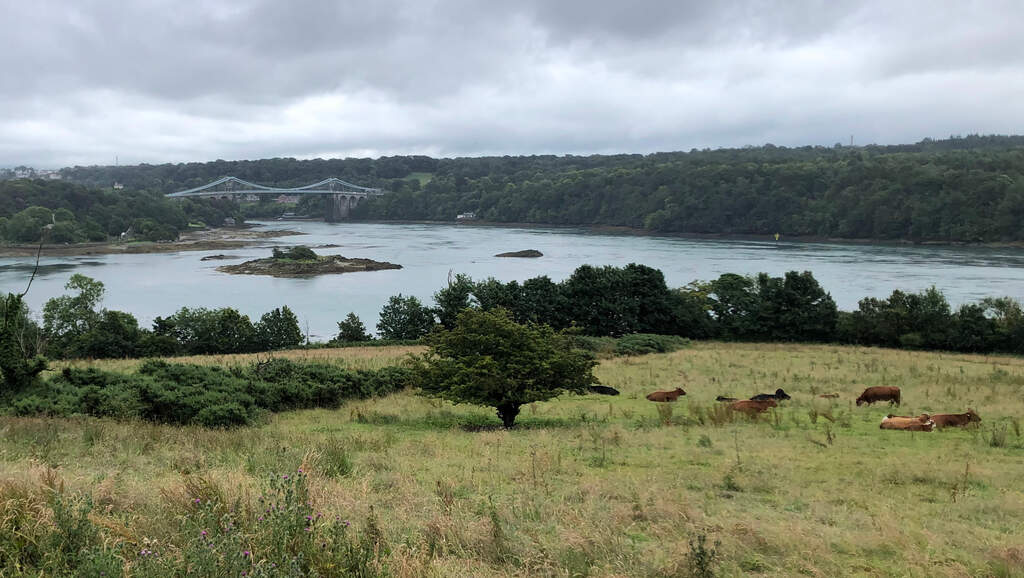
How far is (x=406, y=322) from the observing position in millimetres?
38812

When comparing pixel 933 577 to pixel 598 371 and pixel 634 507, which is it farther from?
pixel 598 371

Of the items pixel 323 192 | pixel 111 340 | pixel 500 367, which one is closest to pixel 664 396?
pixel 500 367

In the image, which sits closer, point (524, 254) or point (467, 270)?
point (467, 270)

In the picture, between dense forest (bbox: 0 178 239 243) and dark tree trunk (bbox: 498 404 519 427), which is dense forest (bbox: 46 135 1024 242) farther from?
dark tree trunk (bbox: 498 404 519 427)

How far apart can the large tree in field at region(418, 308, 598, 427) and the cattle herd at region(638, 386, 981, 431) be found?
11.3ft

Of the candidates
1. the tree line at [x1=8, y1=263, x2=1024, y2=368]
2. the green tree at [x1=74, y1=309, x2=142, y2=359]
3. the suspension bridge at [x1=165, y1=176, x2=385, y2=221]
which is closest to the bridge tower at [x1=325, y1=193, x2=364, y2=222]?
the suspension bridge at [x1=165, y1=176, x2=385, y2=221]

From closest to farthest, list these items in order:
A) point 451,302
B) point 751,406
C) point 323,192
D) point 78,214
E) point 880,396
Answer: point 751,406 < point 880,396 < point 451,302 < point 78,214 < point 323,192

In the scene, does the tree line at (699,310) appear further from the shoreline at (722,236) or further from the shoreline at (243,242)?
the shoreline at (243,242)

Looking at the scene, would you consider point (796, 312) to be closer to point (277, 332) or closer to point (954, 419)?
point (954, 419)

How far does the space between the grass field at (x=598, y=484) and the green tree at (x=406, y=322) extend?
23.3 meters

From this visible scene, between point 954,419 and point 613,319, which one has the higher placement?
point 954,419

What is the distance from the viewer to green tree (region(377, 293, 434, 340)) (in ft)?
127

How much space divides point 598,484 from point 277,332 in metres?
30.8

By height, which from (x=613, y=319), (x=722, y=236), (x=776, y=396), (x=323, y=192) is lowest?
(x=613, y=319)
